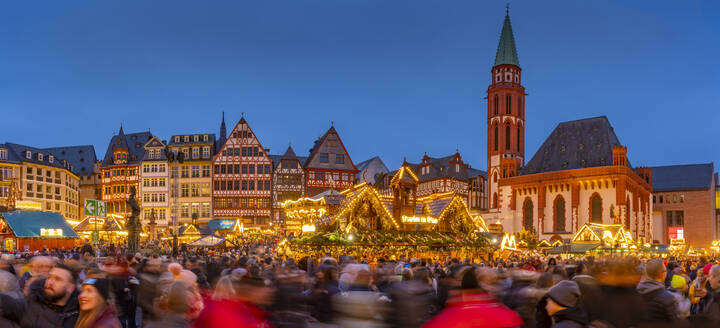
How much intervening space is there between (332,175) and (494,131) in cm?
2107

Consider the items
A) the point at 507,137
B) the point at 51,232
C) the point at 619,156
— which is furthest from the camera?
the point at 507,137

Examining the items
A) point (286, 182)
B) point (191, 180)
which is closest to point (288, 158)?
point (286, 182)

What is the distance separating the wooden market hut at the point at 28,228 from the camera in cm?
3256

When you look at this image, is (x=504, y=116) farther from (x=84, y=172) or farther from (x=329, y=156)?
(x=84, y=172)

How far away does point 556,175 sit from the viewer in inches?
2424

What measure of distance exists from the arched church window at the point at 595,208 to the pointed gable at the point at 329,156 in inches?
977

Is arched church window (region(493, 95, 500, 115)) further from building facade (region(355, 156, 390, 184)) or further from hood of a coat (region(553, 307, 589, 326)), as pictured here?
hood of a coat (region(553, 307, 589, 326))

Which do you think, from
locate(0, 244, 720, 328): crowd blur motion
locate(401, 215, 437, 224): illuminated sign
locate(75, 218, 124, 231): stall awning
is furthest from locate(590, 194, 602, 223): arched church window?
locate(0, 244, 720, 328): crowd blur motion

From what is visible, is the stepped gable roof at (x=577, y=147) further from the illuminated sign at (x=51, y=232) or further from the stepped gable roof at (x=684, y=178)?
the illuminated sign at (x=51, y=232)

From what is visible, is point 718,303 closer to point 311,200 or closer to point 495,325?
point 495,325

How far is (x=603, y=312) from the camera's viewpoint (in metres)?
4.80

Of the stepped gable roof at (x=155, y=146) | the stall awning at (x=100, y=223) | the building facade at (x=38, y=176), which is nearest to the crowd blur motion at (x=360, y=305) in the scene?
the stall awning at (x=100, y=223)

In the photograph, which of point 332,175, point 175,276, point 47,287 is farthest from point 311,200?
point 332,175

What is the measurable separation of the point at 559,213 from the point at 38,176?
57.7 meters
